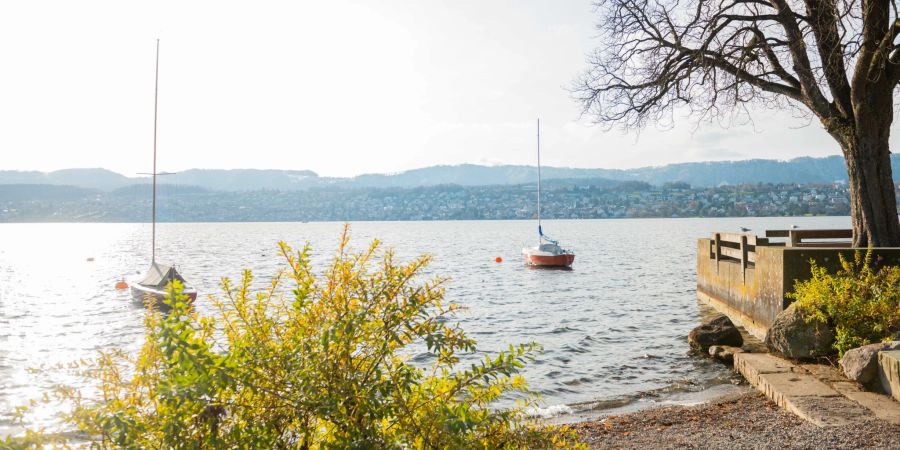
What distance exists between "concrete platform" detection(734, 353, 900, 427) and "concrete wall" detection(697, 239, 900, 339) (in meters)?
3.02

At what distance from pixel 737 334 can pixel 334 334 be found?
45.6 ft

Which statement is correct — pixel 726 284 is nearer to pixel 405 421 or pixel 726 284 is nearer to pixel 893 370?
pixel 893 370

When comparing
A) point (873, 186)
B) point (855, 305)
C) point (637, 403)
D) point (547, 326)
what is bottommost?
point (547, 326)

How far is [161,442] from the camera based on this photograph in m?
3.13

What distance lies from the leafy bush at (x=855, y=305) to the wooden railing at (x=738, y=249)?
4326mm

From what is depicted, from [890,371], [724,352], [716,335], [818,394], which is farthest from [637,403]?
[890,371]

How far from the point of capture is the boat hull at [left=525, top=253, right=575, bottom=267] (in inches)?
1907

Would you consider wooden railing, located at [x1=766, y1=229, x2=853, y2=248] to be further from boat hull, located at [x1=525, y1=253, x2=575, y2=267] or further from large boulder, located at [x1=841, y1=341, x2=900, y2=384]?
boat hull, located at [x1=525, y1=253, x2=575, y2=267]

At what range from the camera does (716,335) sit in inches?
A: 608

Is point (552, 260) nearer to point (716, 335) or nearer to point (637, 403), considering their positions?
point (716, 335)

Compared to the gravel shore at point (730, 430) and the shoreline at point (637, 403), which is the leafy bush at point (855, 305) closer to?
the shoreline at point (637, 403)

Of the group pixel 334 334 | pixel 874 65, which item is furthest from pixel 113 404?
pixel 874 65

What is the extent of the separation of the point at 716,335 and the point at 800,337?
4035mm

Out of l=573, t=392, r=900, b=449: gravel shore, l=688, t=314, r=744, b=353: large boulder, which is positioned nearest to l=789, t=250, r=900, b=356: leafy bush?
l=573, t=392, r=900, b=449: gravel shore
